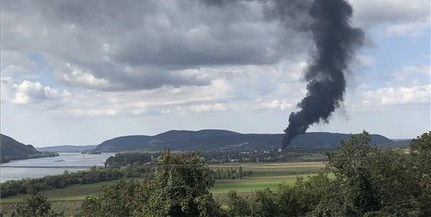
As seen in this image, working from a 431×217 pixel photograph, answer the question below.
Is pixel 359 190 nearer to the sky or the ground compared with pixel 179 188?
nearer to the ground

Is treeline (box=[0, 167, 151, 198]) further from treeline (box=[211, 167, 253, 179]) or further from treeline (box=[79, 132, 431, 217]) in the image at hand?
treeline (box=[79, 132, 431, 217])

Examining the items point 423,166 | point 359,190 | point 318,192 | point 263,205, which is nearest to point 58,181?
point 263,205

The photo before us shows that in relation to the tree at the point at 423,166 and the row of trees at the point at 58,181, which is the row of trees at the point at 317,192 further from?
the row of trees at the point at 58,181

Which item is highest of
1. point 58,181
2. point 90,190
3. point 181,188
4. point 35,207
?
point 181,188

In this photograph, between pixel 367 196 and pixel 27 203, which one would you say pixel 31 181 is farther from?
pixel 367 196

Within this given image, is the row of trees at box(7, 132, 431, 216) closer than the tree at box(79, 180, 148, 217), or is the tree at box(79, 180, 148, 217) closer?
the row of trees at box(7, 132, 431, 216)

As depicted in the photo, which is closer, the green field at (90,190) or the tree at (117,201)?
the tree at (117,201)

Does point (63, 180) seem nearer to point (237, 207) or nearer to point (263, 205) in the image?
point (237, 207)

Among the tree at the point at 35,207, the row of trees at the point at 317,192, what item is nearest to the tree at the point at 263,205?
the row of trees at the point at 317,192

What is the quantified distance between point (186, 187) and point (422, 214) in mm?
17193

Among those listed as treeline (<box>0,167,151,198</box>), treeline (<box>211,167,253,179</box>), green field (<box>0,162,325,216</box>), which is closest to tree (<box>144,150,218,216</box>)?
green field (<box>0,162,325,216</box>)

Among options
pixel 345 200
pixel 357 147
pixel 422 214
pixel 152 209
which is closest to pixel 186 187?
pixel 152 209

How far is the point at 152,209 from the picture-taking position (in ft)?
95.3

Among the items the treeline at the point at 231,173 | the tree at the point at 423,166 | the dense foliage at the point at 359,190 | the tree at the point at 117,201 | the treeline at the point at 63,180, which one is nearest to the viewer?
the dense foliage at the point at 359,190
